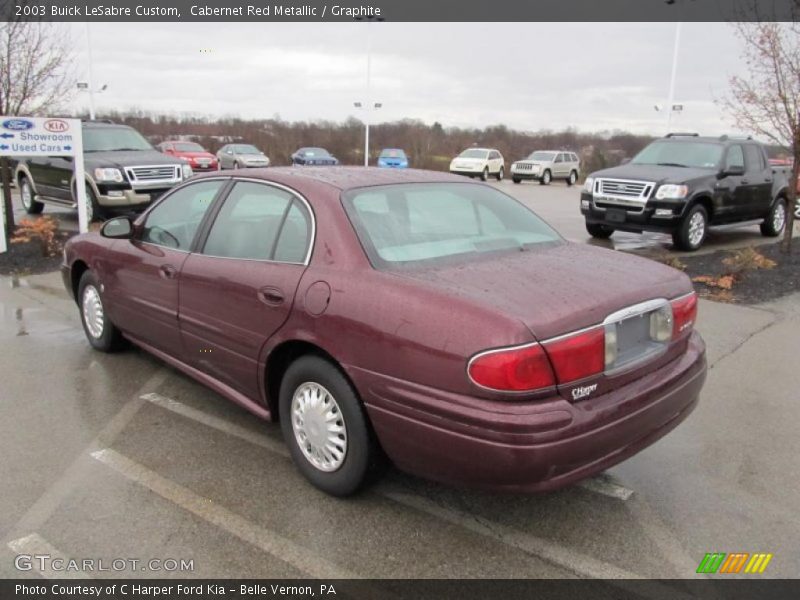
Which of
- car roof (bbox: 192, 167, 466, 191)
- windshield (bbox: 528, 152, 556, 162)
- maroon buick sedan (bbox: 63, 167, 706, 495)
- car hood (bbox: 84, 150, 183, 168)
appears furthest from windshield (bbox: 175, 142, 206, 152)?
car roof (bbox: 192, 167, 466, 191)

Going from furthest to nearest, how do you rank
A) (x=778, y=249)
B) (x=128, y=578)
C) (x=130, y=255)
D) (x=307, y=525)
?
1. (x=778, y=249)
2. (x=130, y=255)
3. (x=307, y=525)
4. (x=128, y=578)

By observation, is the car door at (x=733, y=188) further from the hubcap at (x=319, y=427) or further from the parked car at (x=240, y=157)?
the parked car at (x=240, y=157)

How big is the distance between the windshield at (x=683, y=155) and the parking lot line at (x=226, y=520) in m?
10.2

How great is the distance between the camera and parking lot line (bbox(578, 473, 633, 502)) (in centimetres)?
326

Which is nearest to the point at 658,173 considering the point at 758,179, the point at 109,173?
the point at 758,179

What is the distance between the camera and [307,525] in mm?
2939

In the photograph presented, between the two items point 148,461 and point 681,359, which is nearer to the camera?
point 681,359

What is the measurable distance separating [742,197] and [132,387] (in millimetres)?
10620

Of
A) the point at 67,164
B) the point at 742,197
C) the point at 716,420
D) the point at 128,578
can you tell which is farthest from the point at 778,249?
the point at 67,164

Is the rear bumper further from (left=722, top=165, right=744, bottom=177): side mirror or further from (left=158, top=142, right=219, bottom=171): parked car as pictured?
(left=158, top=142, right=219, bottom=171): parked car

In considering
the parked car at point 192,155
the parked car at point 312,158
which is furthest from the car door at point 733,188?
the parked car at point 312,158

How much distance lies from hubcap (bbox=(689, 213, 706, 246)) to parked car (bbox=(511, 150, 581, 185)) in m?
22.3

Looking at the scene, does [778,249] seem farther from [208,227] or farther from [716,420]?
[208,227]

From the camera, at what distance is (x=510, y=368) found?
2.41 meters
